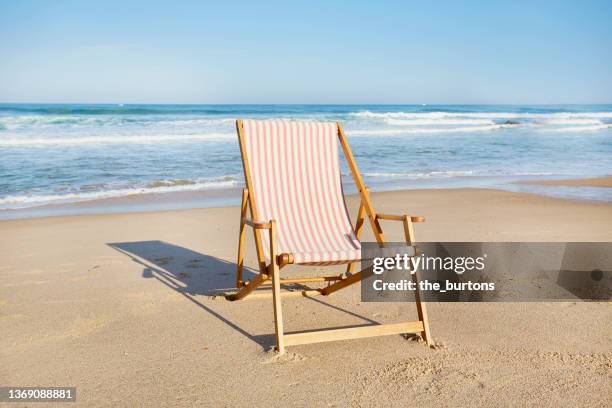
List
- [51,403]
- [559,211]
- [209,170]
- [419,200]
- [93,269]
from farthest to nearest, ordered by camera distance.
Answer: [209,170], [419,200], [559,211], [93,269], [51,403]

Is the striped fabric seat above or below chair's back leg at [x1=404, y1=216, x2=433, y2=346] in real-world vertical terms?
above

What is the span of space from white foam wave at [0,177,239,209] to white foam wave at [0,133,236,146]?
9.49m

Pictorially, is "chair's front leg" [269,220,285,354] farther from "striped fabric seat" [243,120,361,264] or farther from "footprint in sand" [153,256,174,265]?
"footprint in sand" [153,256,174,265]

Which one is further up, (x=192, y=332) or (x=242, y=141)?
(x=242, y=141)

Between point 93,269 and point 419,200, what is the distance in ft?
15.7

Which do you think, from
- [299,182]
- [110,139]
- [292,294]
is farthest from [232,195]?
[110,139]

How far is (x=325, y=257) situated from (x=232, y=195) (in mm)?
5693

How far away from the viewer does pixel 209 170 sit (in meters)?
11.9

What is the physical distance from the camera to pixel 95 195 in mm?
8953

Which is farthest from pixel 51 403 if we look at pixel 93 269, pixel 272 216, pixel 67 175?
pixel 67 175

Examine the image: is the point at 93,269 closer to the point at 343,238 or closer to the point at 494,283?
the point at 343,238

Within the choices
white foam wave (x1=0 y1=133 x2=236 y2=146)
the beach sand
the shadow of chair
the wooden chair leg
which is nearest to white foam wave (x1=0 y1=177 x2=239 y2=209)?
the beach sand

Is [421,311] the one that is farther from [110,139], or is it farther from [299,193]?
[110,139]

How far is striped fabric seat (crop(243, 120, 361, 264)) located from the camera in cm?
416
